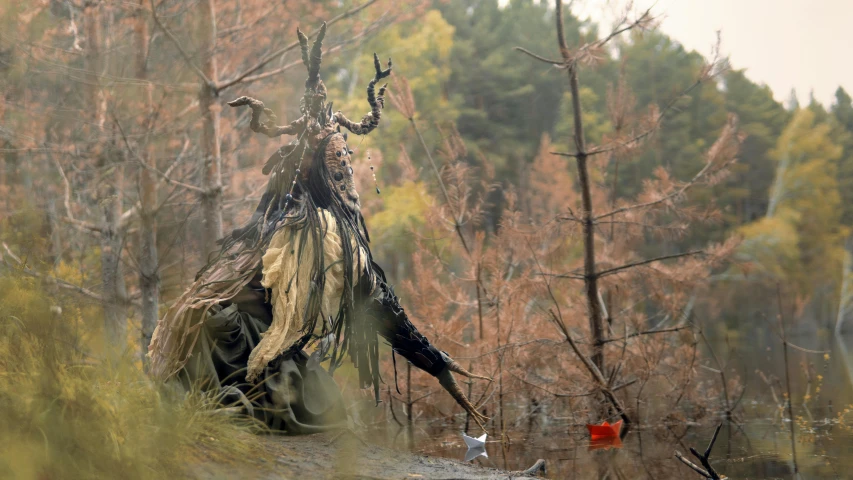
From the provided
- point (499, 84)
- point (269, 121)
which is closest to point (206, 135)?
point (269, 121)

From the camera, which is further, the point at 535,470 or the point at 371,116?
the point at 371,116

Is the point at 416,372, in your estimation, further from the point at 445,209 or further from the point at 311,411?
the point at 311,411

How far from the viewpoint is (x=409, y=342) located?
4.42m

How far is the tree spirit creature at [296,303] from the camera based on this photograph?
4.08 metres

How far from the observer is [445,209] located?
28.4ft

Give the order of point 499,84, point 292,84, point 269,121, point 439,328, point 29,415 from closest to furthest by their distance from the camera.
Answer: point 29,415, point 269,121, point 439,328, point 292,84, point 499,84

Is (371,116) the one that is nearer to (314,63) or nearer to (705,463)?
(314,63)

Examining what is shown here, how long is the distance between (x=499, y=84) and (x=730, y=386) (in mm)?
30003

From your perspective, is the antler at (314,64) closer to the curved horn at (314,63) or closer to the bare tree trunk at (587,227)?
the curved horn at (314,63)

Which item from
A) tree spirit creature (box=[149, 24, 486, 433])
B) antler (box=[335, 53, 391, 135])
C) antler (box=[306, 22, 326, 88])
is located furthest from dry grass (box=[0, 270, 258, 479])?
antler (box=[335, 53, 391, 135])

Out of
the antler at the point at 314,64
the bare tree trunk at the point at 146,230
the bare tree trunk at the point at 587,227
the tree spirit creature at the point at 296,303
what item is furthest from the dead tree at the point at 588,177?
the bare tree trunk at the point at 146,230

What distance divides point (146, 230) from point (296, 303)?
4354 mm

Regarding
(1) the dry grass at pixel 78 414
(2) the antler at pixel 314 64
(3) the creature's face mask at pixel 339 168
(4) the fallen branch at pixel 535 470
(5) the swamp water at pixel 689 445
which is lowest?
(5) the swamp water at pixel 689 445

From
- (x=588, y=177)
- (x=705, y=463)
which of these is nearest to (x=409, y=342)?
(x=705, y=463)
